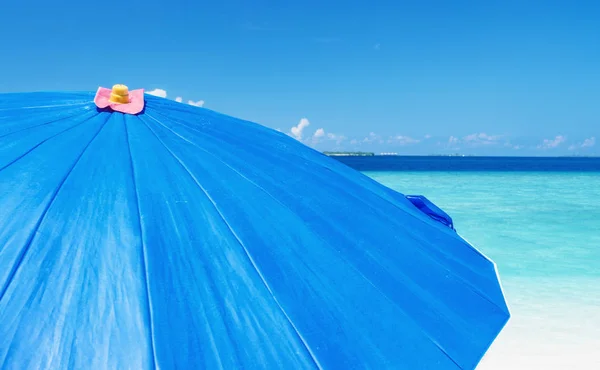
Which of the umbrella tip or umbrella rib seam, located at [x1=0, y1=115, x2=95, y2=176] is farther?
the umbrella tip

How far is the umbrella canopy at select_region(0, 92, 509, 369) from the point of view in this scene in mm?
1065

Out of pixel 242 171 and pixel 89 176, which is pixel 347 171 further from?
pixel 89 176

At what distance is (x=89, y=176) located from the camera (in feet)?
4.43

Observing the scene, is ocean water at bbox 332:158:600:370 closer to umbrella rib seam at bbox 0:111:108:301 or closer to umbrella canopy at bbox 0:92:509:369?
umbrella canopy at bbox 0:92:509:369

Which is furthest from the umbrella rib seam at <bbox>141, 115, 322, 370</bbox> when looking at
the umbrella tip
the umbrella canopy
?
the umbrella tip

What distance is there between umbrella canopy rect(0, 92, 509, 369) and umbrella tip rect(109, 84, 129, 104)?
6 cm

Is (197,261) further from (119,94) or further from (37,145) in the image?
(119,94)

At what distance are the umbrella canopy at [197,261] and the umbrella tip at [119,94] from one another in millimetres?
62

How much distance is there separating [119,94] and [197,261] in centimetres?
77

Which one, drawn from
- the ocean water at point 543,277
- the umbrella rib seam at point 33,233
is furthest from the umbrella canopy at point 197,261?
the ocean water at point 543,277

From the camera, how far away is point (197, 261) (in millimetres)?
1226

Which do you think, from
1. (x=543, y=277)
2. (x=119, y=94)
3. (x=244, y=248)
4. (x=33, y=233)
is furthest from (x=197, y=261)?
(x=543, y=277)

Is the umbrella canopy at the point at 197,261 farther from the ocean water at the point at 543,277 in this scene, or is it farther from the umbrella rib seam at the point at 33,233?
the ocean water at the point at 543,277

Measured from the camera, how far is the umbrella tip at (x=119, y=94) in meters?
1.67
